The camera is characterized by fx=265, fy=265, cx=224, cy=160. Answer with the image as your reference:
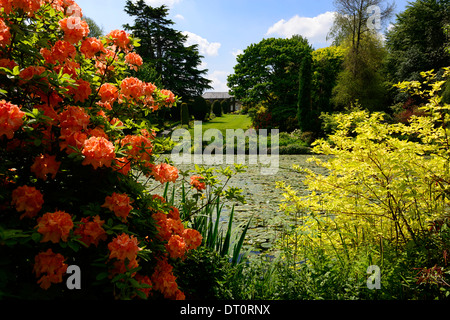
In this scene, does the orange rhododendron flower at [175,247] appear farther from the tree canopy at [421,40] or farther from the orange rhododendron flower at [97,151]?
the tree canopy at [421,40]

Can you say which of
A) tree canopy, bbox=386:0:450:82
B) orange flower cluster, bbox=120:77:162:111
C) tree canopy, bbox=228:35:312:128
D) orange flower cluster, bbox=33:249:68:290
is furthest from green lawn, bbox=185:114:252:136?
orange flower cluster, bbox=33:249:68:290

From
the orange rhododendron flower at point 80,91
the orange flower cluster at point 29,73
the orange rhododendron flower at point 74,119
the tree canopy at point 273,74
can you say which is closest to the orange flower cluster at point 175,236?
the orange rhododendron flower at point 74,119

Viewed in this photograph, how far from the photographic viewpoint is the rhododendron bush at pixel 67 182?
1.14m

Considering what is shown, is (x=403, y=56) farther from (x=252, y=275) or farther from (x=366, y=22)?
(x=252, y=275)

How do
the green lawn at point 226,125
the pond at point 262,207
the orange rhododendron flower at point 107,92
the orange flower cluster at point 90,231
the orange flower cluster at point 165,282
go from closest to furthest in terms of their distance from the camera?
1. the orange flower cluster at point 90,231
2. the orange flower cluster at point 165,282
3. the orange rhododendron flower at point 107,92
4. the pond at point 262,207
5. the green lawn at point 226,125

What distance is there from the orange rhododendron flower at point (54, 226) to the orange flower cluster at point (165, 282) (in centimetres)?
60

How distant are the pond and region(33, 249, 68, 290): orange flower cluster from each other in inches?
70.5

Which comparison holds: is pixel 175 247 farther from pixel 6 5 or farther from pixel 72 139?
pixel 6 5

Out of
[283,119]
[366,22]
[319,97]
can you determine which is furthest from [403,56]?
[283,119]

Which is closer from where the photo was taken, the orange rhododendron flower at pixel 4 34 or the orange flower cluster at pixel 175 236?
Result: the orange rhododendron flower at pixel 4 34

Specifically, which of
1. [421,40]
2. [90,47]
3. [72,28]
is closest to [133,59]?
[90,47]

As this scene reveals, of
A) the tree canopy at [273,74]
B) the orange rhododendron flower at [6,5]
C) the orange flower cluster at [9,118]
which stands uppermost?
the tree canopy at [273,74]
